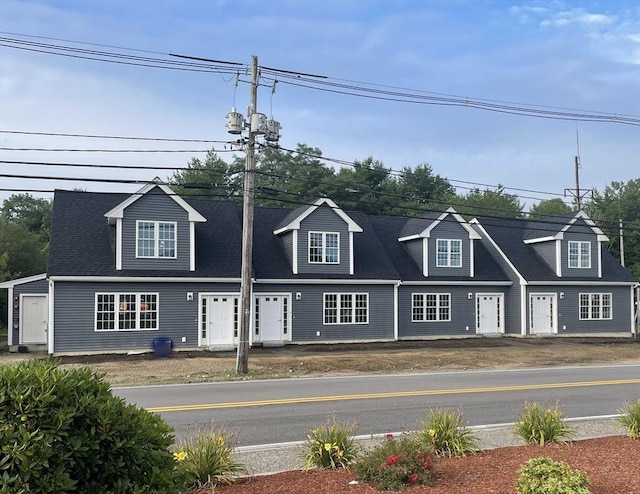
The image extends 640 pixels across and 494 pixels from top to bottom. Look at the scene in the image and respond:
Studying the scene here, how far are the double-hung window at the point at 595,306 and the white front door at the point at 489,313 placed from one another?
4994 millimetres

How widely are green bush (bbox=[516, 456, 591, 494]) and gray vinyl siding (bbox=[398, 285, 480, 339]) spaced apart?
79.8 feet

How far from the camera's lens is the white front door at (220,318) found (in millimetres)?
Result: 25438

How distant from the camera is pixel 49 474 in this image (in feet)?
12.6

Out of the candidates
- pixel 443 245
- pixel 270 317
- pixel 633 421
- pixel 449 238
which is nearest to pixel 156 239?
pixel 270 317

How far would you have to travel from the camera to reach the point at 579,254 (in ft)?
113

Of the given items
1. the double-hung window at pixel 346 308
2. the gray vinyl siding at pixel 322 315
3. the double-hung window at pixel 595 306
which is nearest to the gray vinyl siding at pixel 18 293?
the gray vinyl siding at pixel 322 315

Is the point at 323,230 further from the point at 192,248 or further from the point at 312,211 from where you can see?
the point at 192,248

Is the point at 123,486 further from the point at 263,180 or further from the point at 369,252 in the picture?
the point at 263,180

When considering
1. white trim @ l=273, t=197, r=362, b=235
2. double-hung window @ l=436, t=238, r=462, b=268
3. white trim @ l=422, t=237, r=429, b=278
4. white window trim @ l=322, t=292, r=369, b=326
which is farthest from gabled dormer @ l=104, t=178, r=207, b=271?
double-hung window @ l=436, t=238, r=462, b=268

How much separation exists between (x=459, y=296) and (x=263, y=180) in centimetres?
3310

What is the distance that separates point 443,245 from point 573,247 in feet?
27.7

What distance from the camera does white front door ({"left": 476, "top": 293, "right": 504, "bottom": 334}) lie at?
106ft

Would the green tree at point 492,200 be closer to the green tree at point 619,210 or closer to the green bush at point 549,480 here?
the green tree at point 619,210

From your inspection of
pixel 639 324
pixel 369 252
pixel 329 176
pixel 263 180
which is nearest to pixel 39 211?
pixel 263 180
